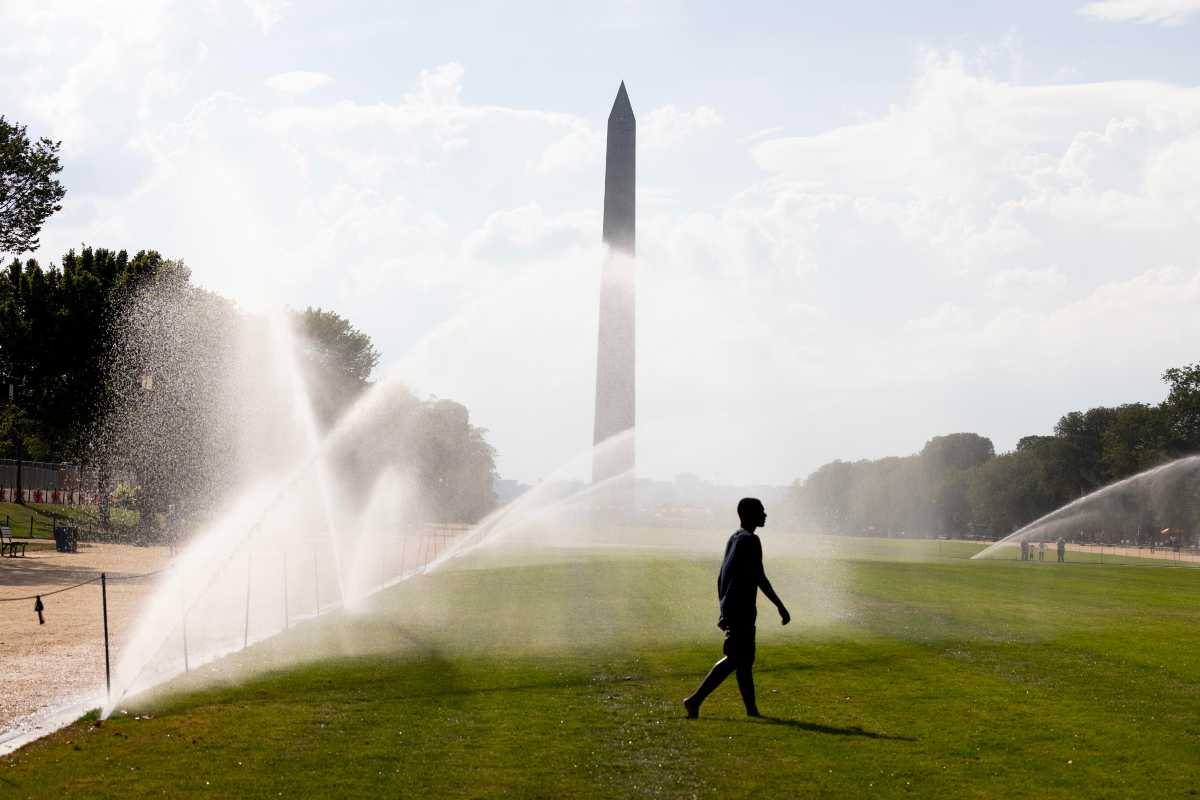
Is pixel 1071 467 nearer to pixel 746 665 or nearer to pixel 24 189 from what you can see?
pixel 24 189

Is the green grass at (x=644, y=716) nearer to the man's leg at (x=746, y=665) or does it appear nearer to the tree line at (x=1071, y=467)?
the man's leg at (x=746, y=665)

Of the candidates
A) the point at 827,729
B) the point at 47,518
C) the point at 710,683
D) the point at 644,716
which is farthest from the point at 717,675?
the point at 47,518

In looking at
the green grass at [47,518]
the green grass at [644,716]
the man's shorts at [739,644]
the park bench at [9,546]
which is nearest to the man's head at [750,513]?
the man's shorts at [739,644]

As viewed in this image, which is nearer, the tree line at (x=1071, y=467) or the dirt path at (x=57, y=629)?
the dirt path at (x=57, y=629)

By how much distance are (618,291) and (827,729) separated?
66.4m

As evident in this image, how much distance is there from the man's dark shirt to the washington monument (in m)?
66.2

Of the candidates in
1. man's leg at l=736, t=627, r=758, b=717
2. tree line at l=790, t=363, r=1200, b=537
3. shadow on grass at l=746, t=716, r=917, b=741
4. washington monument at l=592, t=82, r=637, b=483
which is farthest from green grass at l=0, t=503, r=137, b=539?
tree line at l=790, t=363, r=1200, b=537

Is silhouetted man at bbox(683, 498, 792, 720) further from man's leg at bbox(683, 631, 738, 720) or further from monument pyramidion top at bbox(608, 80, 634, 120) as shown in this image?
monument pyramidion top at bbox(608, 80, 634, 120)

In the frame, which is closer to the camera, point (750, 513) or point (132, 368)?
point (750, 513)

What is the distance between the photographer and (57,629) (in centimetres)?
2756

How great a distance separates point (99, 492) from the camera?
85438mm

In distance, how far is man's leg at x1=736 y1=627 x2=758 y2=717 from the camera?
1562cm

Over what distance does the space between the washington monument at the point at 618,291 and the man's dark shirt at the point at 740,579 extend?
66.2 meters

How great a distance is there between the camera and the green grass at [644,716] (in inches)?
509
